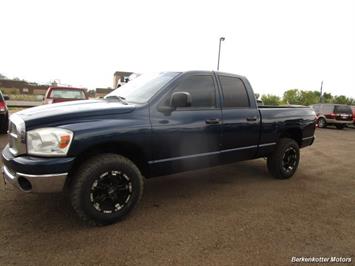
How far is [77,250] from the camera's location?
8.88 feet

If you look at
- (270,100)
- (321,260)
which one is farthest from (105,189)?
(270,100)

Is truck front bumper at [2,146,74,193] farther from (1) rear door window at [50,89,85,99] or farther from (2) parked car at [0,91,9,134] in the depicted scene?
(1) rear door window at [50,89,85,99]

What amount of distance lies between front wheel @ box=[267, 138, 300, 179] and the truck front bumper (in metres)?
3.68

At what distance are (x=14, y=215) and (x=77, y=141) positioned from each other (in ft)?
4.64

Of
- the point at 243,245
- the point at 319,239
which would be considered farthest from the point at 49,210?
the point at 319,239

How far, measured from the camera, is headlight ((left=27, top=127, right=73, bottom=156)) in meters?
2.81

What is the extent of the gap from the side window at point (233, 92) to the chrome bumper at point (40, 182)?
257 cm

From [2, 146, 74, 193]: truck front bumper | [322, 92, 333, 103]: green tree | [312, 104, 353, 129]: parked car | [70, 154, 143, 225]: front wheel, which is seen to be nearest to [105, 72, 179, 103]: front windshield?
→ [70, 154, 143, 225]: front wheel

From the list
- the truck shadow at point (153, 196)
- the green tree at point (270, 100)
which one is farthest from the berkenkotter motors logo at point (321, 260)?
the green tree at point (270, 100)

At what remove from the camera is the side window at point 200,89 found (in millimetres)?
3896

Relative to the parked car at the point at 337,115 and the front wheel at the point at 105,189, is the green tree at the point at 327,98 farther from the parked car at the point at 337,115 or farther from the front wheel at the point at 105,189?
the front wheel at the point at 105,189

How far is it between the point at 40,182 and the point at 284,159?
419 centimetres

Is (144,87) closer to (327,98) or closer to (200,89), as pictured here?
(200,89)

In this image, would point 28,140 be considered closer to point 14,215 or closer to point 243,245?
point 14,215
